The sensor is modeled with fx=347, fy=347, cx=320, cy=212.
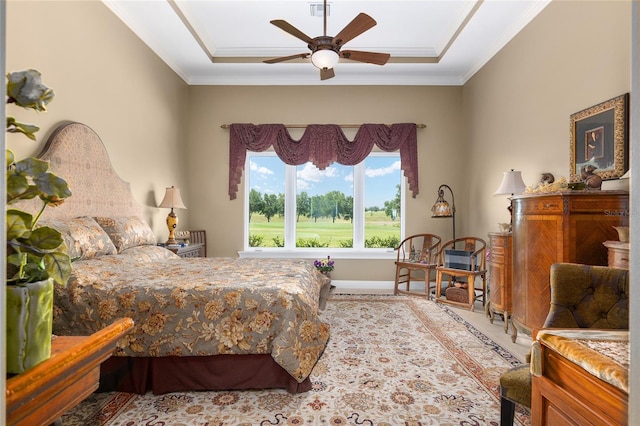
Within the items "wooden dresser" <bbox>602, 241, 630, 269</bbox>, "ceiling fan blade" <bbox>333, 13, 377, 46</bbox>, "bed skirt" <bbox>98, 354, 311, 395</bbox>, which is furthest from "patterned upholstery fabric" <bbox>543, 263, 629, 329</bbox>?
"ceiling fan blade" <bbox>333, 13, 377, 46</bbox>

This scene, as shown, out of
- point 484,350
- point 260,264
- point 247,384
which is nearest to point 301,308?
point 247,384

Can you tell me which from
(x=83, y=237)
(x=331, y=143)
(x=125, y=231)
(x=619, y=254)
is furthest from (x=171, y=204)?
(x=619, y=254)

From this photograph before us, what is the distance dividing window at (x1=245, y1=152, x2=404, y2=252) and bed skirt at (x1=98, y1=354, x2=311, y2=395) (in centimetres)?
347

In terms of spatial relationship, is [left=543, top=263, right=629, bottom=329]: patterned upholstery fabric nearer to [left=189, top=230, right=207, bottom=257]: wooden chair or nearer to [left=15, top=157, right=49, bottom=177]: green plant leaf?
[left=15, top=157, right=49, bottom=177]: green plant leaf

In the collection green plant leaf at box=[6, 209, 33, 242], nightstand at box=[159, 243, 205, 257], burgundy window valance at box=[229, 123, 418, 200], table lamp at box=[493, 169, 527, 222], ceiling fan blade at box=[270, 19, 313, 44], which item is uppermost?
ceiling fan blade at box=[270, 19, 313, 44]

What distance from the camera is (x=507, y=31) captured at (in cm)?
402

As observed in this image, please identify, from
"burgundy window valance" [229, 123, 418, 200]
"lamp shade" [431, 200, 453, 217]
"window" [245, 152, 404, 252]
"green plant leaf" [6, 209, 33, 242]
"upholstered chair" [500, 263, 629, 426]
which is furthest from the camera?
"window" [245, 152, 404, 252]

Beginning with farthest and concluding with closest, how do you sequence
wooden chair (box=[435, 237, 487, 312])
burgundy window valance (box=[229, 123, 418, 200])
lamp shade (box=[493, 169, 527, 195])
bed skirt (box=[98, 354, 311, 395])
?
burgundy window valance (box=[229, 123, 418, 200]) → wooden chair (box=[435, 237, 487, 312]) → lamp shade (box=[493, 169, 527, 195]) → bed skirt (box=[98, 354, 311, 395])

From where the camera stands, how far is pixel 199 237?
5398 mm

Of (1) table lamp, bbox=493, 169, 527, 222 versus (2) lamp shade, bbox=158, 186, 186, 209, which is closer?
(1) table lamp, bbox=493, 169, 527, 222

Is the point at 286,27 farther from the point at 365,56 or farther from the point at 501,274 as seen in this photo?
the point at 501,274

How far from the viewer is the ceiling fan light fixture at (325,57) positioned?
9.80 ft

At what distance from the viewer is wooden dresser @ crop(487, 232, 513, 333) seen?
338 centimetres

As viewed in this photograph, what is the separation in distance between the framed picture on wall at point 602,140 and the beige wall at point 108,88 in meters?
4.24
